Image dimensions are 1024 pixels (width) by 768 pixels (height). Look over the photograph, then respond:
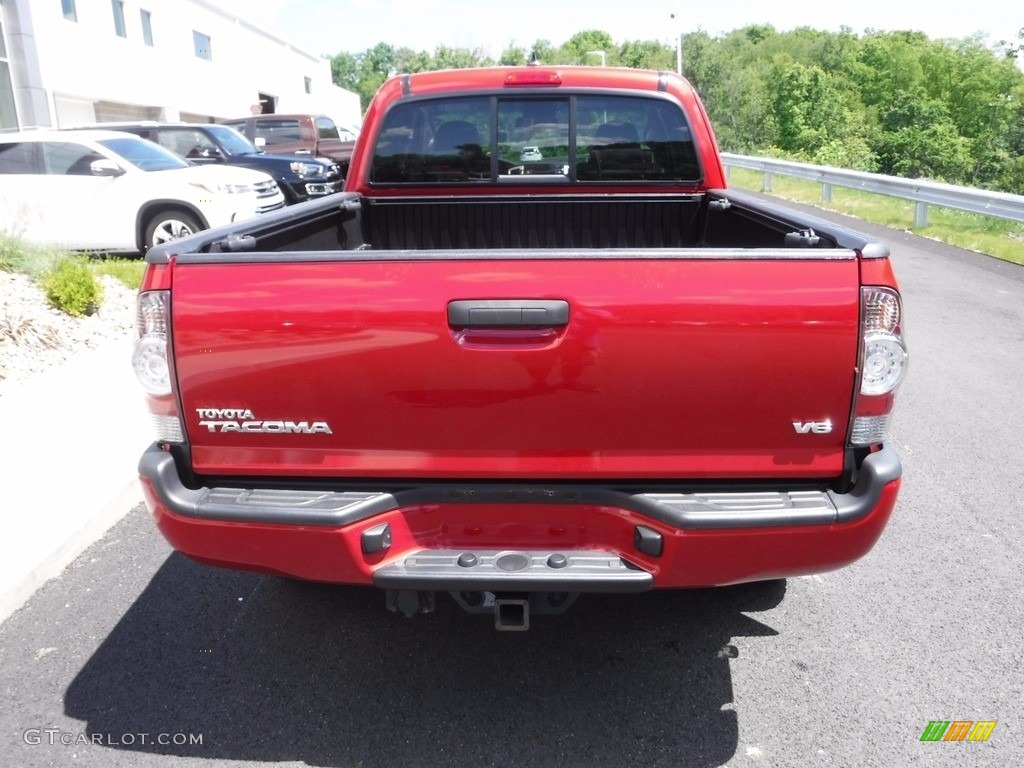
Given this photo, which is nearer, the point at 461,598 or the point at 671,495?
the point at 671,495

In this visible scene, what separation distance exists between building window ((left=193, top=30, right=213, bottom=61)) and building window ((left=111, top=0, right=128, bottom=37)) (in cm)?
725

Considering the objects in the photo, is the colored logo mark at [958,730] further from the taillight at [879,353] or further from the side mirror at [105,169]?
the side mirror at [105,169]

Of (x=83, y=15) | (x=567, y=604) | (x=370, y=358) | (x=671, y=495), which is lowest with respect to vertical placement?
(x=567, y=604)

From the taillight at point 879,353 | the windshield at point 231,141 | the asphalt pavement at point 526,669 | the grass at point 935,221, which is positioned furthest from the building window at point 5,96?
the taillight at point 879,353

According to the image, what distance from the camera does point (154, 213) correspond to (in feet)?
35.7

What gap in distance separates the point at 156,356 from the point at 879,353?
2.14 meters

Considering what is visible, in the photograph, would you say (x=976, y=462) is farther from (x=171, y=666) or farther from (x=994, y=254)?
(x=994, y=254)

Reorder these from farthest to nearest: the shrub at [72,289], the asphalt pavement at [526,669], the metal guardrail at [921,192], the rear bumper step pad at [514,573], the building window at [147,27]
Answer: the building window at [147,27] < the metal guardrail at [921,192] < the shrub at [72,289] < the asphalt pavement at [526,669] < the rear bumper step pad at [514,573]

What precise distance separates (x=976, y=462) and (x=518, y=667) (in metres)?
3.44

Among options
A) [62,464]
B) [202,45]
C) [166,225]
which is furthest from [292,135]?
[202,45]

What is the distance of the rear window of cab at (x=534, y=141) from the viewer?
4730mm

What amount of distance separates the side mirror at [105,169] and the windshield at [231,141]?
4438mm

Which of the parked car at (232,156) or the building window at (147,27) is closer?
the parked car at (232,156)

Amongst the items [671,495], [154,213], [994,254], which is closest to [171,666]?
[671,495]
